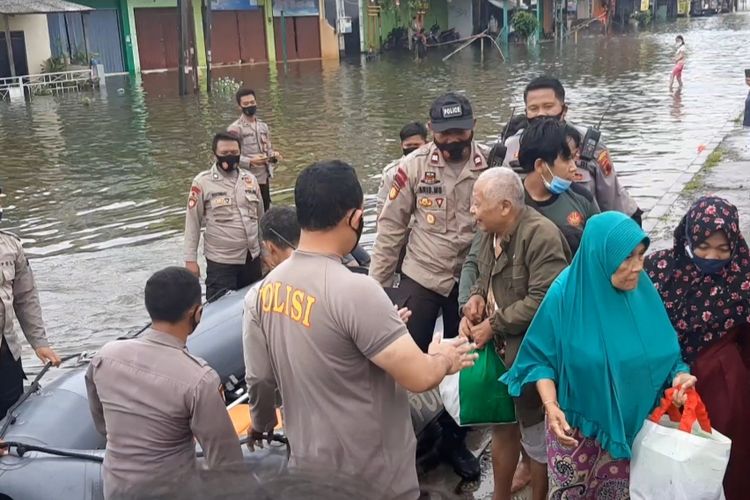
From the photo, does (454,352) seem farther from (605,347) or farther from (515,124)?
(515,124)

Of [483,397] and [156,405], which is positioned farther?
[483,397]

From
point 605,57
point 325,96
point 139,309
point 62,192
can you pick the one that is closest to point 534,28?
point 605,57

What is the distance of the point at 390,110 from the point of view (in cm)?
1872

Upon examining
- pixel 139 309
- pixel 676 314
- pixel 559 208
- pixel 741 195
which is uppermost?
pixel 559 208

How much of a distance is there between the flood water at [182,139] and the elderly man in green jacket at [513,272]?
4.00 metres

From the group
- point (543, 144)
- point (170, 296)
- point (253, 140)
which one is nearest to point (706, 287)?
point (543, 144)

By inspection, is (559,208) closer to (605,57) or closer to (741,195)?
(741,195)

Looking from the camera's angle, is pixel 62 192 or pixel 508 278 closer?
pixel 508 278

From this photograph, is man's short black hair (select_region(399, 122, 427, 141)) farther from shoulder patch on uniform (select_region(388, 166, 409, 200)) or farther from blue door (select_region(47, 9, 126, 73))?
blue door (select_region(47, 9, 126, 73))

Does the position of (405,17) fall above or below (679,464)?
above

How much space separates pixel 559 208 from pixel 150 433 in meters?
1.82

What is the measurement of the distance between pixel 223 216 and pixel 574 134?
2495 millimetres

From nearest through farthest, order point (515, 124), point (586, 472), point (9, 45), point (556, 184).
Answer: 1. point (586, 472)
2. point (556, 184)
3. point (515, 124)
4. point (9, 45)

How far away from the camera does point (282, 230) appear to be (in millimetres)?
3406
